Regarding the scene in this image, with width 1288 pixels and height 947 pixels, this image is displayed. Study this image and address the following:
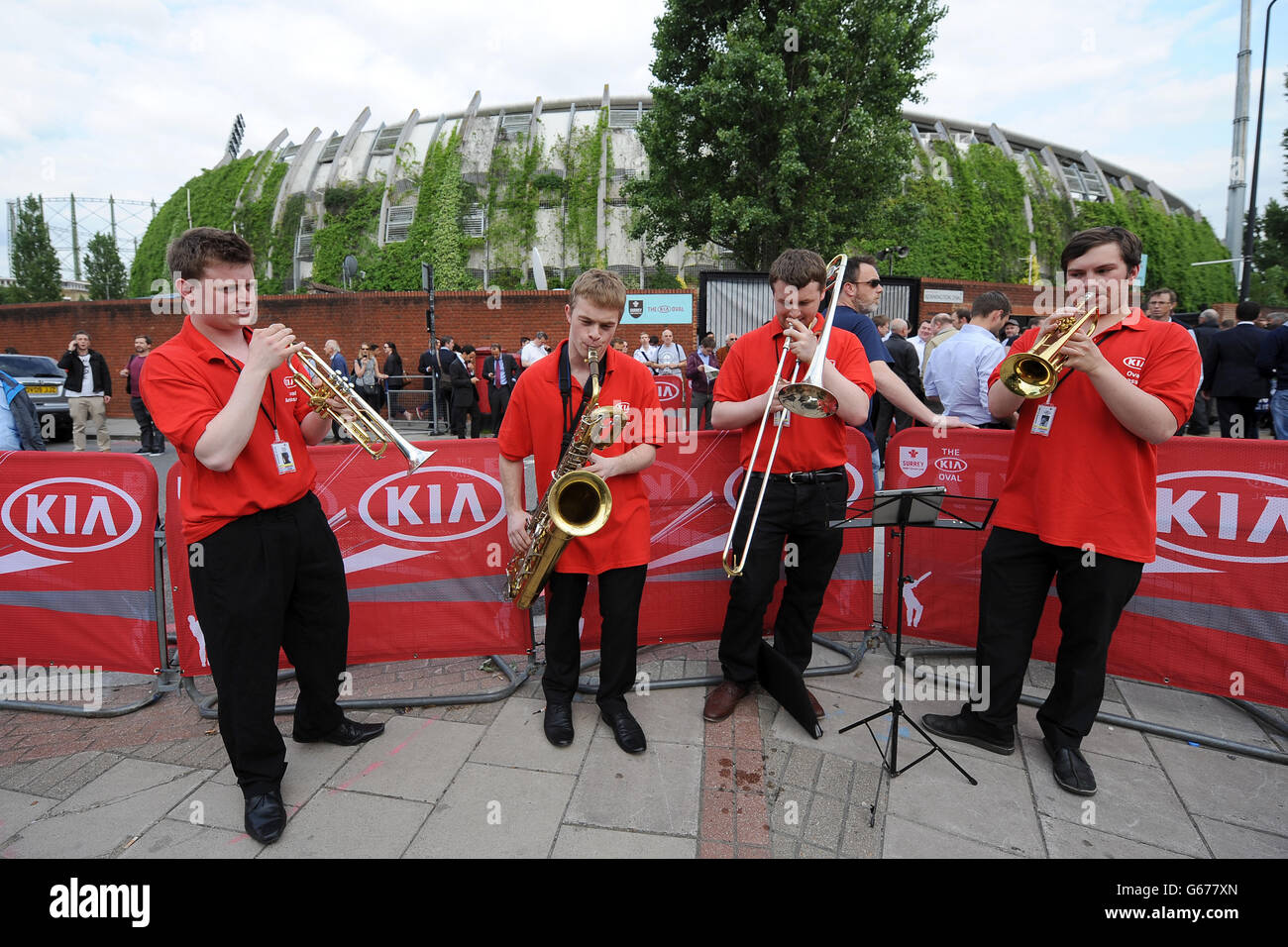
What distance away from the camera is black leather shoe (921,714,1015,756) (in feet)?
10.8

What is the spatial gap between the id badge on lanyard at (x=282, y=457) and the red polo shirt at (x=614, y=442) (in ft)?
3.19

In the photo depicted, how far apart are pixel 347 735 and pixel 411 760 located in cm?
40

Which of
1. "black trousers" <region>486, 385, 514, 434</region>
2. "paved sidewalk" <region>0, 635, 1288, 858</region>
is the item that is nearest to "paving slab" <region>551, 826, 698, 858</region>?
"paved sidewalk" <region>0, 635, 1288, 858</region>

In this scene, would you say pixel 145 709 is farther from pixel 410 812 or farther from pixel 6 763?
pixel 410 812

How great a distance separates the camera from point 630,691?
3906 mm

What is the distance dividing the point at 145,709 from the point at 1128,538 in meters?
5.22

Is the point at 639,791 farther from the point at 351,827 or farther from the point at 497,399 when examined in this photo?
the point at 497,399

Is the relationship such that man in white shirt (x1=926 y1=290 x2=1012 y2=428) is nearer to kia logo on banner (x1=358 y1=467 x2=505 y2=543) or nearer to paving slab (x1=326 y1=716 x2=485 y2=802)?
kia logo on banner (x1=358 y1=467 x2=505 y2=543)

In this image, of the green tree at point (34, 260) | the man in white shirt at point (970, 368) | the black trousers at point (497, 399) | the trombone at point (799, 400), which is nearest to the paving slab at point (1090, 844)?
the trombone at point (799, 400)

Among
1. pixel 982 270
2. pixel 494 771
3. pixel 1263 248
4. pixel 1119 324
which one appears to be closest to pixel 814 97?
pixel 1119 324

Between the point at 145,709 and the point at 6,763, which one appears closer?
the point at 6,763

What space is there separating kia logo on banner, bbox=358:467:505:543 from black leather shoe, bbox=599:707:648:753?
1.39 metres

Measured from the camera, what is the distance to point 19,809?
2.88 meters

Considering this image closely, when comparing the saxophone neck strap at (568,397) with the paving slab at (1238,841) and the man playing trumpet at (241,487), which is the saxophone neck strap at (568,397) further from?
the paving slab at (1238,841)
